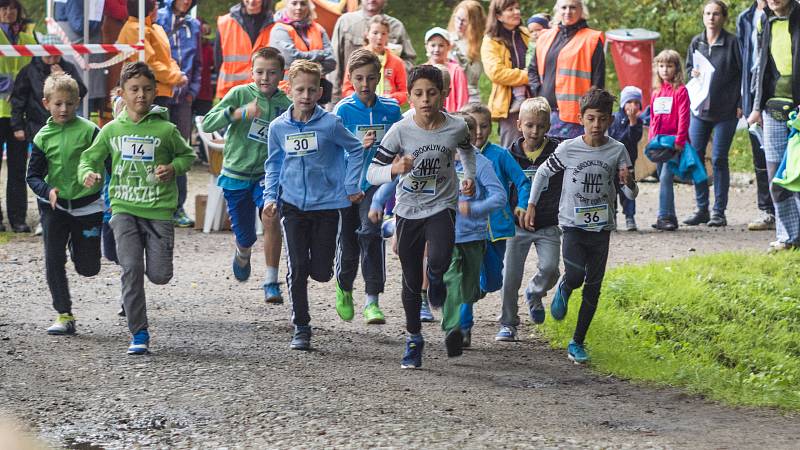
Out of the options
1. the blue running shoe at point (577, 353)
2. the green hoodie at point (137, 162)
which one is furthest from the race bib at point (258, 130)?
the blue running shoe at point (577, 353)

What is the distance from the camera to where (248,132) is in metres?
9.84

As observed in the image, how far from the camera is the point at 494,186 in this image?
823 cm

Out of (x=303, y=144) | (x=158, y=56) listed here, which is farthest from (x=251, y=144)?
(x=158, y=56)

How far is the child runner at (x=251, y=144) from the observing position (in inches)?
376

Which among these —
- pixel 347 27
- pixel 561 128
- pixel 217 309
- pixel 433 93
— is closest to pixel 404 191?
pixel 433 93

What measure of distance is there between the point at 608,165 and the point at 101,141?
9.94ft

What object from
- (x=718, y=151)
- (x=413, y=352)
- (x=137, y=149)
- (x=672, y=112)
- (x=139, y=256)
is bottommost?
(x=413, y=352)

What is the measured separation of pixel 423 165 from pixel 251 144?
2.40 metres

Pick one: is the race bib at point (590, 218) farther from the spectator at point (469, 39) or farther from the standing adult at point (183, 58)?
the standing adult at point (183, 58)

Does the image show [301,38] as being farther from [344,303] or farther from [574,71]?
[344,303]

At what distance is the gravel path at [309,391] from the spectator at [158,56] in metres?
4.07

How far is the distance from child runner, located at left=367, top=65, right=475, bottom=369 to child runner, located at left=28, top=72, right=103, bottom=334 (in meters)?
2.10

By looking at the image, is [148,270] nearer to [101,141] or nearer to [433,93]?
[101,141]

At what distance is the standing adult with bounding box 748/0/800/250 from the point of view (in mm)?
12414
